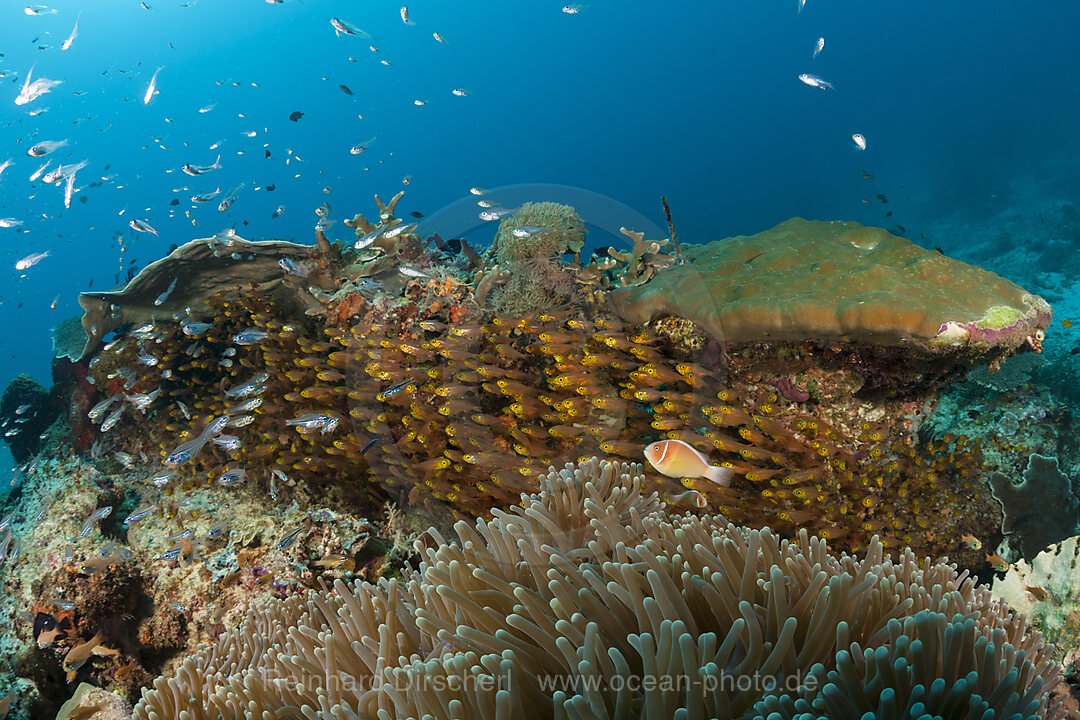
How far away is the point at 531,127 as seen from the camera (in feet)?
325

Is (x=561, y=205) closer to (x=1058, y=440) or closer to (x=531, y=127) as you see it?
(x=1058, y=440)

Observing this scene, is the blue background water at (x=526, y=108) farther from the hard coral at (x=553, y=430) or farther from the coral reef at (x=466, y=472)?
the hard coral at (x=553, y=430)

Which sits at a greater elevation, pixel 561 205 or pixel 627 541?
pixel 561 205

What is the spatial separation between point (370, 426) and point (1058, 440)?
7999 mm

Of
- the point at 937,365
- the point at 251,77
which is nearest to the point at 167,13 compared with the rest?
the point at 251,77

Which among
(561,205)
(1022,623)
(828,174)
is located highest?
(561,205)

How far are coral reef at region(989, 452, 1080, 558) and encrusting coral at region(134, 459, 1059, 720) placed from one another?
2789 mm

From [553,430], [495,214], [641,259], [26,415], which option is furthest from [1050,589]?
[26,415]

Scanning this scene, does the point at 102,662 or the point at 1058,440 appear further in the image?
the point at 1058,440

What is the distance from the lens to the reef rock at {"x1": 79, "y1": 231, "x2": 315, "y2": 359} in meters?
7.20

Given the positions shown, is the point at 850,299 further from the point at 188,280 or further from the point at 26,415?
the point at 26,415

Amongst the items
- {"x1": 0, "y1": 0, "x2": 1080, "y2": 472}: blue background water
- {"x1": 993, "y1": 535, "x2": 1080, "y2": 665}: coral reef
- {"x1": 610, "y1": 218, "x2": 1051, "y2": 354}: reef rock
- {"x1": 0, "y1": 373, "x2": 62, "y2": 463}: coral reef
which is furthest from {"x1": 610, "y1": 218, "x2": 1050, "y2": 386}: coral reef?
{"x1": 0, "y1": 0, "x2": 1080, "y2": 472}: blue background water

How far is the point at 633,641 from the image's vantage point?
152 centimetres

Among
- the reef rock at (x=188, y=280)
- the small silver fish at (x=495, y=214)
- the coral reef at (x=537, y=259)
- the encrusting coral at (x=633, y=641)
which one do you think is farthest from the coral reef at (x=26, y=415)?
the encrusting coral at (x=633, y=641)
